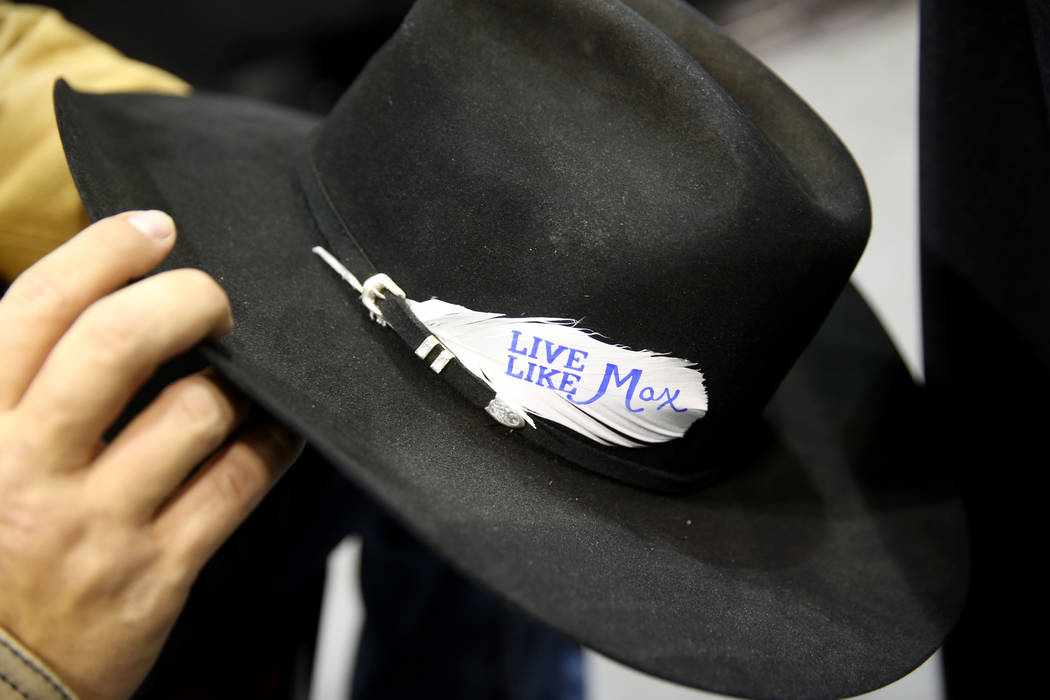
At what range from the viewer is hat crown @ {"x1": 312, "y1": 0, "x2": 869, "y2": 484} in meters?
0.53

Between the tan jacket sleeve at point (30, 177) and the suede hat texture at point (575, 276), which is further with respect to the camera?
the tan jacket sleeve at point (30, 177)

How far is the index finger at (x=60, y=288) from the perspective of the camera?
0.43 metres

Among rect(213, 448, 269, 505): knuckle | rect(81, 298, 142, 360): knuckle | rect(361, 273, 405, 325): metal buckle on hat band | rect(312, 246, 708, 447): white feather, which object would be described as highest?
rect(81, 298, 142, 360): knuckle

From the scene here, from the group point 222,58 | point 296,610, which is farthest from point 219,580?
point 222,58

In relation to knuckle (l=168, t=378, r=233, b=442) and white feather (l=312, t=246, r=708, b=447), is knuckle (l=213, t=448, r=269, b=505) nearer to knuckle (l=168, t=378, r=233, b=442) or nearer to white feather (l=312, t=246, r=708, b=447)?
knuckle (l=168, t=378, r=233, b=442)

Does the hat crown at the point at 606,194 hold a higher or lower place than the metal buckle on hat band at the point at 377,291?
higher

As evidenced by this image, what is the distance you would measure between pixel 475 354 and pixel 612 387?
108mm

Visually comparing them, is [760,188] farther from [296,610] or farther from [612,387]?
[296,610]

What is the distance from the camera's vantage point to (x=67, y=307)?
45 cm

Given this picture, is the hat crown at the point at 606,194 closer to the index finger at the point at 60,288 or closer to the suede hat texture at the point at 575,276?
the suede hat texture at the point at 575,276

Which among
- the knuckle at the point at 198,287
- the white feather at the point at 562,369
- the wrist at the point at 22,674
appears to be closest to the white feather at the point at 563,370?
the white feather at the point at 562,369

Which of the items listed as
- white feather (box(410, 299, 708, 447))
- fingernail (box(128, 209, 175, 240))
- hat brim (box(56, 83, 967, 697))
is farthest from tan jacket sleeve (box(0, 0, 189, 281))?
white feather (box(410, 299, 708, 447))

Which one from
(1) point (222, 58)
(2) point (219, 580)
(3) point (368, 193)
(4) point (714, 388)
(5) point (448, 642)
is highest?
(3) point (368, 193)

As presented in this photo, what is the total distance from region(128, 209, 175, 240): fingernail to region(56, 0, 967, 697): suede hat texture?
0.08m
